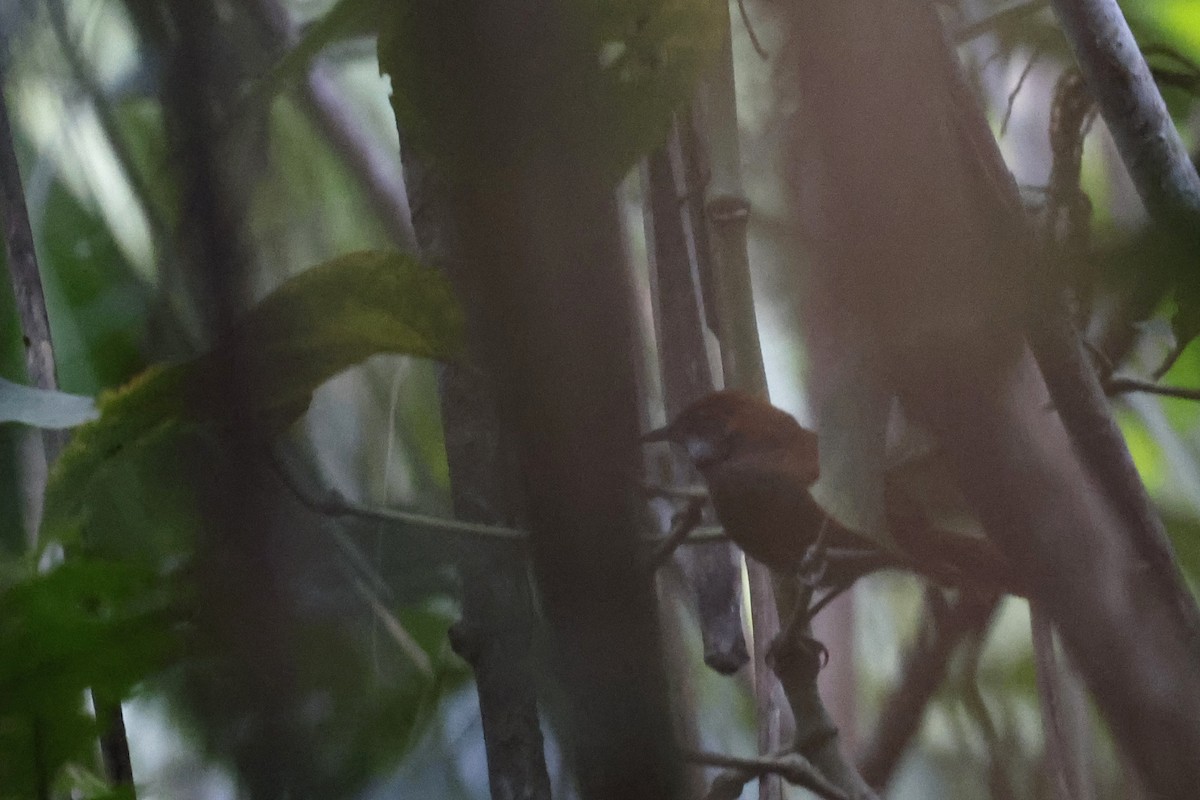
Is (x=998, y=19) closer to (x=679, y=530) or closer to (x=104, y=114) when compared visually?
(x=679, y=530)

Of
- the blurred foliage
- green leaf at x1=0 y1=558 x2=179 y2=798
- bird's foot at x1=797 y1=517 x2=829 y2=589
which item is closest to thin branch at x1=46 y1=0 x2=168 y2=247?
the blurred foliage

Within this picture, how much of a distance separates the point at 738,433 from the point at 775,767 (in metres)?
0.09

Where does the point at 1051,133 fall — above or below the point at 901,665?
above

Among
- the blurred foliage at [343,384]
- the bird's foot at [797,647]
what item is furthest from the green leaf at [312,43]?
the bird's foot at [797,647]

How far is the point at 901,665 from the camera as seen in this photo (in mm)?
277

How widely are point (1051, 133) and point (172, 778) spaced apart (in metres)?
0.35

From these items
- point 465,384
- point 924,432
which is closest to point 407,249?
point 465,384

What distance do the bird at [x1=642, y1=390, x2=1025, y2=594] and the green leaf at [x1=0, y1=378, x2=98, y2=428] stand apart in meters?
0.21

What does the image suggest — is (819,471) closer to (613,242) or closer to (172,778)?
(613,242)

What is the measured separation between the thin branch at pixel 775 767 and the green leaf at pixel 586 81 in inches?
6.5

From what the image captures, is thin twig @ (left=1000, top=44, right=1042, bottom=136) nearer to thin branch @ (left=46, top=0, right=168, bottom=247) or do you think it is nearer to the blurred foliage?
the blurred foliage

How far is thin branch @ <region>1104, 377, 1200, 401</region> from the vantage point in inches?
10.8

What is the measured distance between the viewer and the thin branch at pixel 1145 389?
0.27m

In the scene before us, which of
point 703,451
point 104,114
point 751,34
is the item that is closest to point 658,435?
point 703,451
